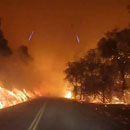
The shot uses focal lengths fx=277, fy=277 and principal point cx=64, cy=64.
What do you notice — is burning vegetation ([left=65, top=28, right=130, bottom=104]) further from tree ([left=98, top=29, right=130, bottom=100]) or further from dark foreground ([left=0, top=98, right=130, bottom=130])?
dark foreground ([left=0, top=98, right=130, bottom=130])

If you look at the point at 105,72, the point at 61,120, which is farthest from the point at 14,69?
the point at 61,120

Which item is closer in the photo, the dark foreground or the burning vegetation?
the dark foreground

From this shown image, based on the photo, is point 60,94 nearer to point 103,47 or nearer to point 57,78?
point 57,78

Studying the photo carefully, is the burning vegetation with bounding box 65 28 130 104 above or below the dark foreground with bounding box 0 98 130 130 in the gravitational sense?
above

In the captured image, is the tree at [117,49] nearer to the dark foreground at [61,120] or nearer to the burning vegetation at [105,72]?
the burning vegetation at [105,72]

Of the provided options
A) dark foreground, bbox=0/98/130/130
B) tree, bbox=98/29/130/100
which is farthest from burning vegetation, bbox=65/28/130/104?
dark foreground, bbox=0/98/130/130

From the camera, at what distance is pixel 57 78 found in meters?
133

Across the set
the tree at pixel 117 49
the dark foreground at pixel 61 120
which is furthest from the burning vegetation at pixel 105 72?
the dark foreground at pixel 61 120

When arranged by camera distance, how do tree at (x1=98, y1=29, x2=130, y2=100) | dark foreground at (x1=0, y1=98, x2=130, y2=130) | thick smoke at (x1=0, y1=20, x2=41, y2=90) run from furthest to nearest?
1. thick smoke at (x1=0, y1=20, x2=41, y2=90)
2. tree at (x1=98, y1=29, x2=130, y2=100)
3. dark foreground at (x1=0, y1=98, x2=130, y2=130)

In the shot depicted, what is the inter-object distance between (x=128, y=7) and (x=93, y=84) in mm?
29369

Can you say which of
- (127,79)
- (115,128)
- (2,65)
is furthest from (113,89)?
(115,128)

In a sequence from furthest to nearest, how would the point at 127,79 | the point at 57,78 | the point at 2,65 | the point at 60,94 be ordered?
the point at 57,78
the point at 60,94
the point at 2,65
the point at 127,79

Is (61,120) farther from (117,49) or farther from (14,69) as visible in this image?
(14,69)

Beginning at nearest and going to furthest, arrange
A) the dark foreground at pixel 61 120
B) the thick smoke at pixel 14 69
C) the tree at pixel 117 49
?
the dark foreground at pixel 61 120 < the tree at pixel 117 49 < the thick smoke at pixel 14 69
